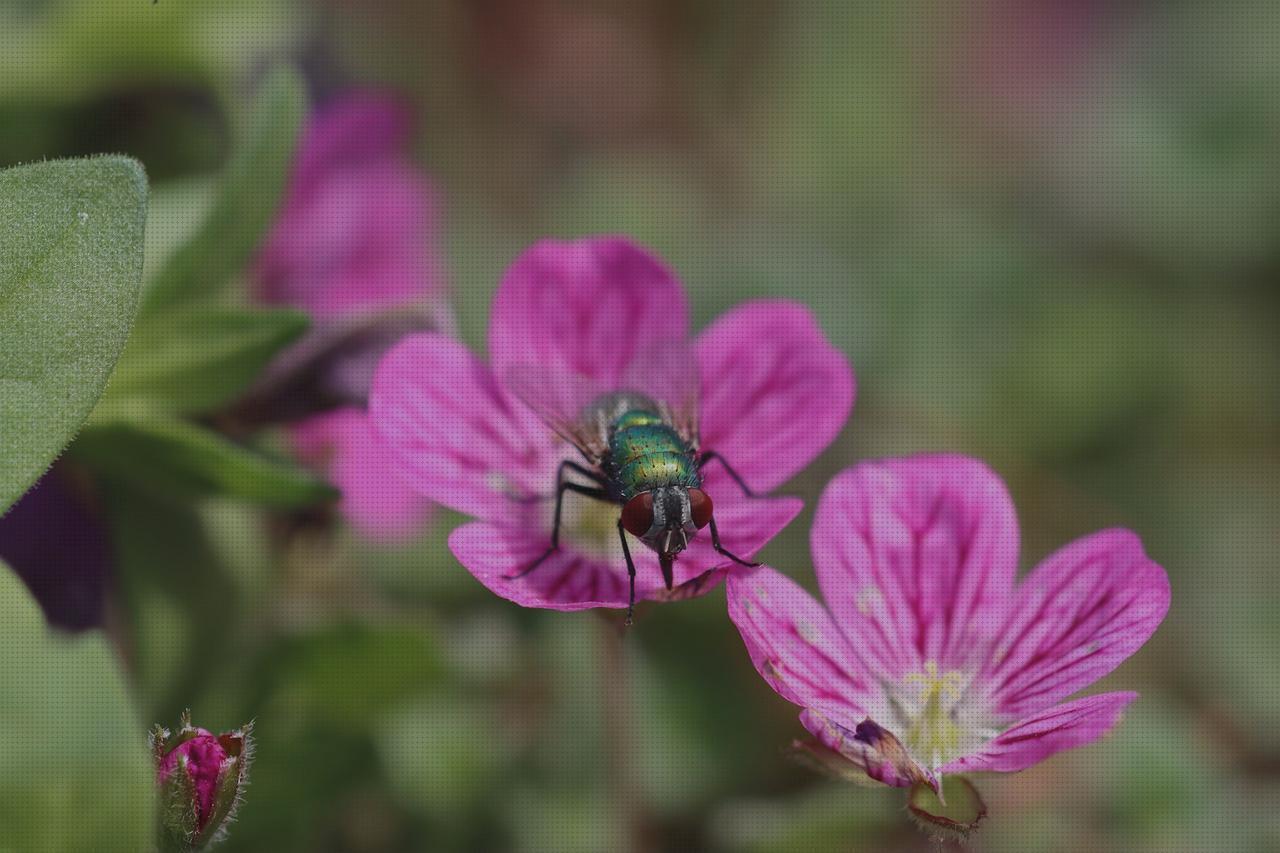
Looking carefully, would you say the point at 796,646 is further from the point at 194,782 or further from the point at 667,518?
the point at 194,782

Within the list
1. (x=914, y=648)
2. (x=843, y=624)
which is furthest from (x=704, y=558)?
(x=914, y=648)

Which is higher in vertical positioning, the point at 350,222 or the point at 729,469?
the point at 350,222

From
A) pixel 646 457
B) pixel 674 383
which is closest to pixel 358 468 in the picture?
pixel 674 383

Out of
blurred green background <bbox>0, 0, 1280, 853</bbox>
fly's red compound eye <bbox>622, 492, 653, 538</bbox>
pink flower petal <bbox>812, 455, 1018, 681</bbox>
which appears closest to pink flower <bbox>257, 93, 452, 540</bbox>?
blurred green background <bbox>0, 0, 1280, 853</bbox>

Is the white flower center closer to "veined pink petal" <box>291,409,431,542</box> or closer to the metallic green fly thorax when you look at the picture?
the metallic green fly thorax

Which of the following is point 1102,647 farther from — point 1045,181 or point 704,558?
point 1045,181
